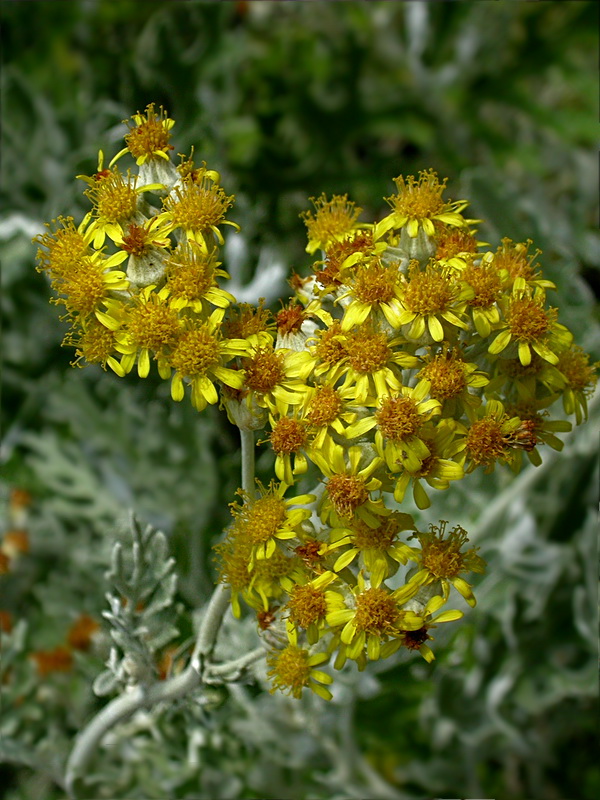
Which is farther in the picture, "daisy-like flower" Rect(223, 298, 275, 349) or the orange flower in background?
the orange flower in background

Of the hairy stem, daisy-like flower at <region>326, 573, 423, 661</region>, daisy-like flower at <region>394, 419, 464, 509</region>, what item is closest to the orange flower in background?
the hairy stem

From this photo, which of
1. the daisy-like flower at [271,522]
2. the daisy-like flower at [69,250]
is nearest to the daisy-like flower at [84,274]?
the daisy-like flower at [69,250]

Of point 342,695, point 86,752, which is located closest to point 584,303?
point 342,695

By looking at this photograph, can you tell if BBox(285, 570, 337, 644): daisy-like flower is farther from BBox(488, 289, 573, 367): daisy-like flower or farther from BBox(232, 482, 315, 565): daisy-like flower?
BBox(488, 289, 573, 367): daisy-like flower

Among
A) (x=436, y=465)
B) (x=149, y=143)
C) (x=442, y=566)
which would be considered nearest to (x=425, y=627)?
(x=442, y=566)

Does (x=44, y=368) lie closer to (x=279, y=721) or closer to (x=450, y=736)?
(x=279, y=721)

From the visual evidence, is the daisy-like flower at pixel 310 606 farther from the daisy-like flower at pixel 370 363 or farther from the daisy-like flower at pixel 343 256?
the daisy-like flower at pixel 343 256

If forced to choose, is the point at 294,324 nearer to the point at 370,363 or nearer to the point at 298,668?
the point at 370,363
